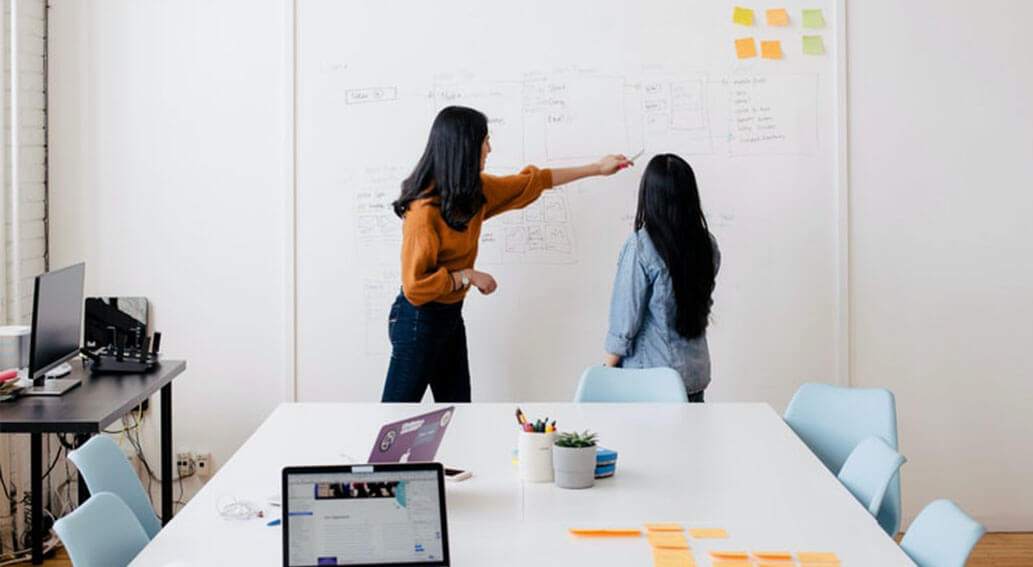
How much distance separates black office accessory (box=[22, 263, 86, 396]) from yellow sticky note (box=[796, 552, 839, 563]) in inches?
101

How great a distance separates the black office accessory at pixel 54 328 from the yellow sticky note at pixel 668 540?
89.7 inches

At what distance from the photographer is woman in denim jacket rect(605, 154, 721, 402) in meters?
4.00

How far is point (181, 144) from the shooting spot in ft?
15.9

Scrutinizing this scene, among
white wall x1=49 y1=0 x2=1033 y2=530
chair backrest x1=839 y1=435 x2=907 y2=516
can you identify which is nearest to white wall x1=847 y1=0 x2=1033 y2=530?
white wall x1=49 y1=0 x2=1033 y2=530

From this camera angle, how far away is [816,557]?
2330mm

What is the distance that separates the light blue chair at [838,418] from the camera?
136 inches

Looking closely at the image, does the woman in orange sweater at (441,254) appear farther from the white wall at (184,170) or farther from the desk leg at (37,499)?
the desk leg at (37,499)

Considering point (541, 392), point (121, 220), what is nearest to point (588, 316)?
point (541, 392)

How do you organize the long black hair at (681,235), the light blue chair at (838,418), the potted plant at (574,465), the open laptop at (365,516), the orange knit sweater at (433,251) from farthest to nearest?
1. the orange knit sweater at (433,251)
2. the long black hair at (681,235)
3. the light blue chair at (838,418)
4. the potted plant at (574,465)
5. the open laptop at (365,516)

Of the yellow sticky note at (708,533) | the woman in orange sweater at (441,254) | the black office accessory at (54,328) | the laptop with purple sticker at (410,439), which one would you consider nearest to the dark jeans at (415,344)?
the woman in orange sweater at (441,254)

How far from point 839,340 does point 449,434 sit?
213cm

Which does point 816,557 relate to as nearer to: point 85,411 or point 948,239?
point 85,411

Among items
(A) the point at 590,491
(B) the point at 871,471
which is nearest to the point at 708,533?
(A) the point at 590,491

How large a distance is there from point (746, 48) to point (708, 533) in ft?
→ 9.07
